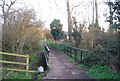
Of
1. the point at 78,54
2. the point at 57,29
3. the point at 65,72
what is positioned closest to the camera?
the point at 65,72

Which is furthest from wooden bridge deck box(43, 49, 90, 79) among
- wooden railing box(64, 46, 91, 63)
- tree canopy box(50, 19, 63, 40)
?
tree canopy box(50, 19, 63, 40)

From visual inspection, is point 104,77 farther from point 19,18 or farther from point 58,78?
point 19,18

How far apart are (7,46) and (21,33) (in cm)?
151

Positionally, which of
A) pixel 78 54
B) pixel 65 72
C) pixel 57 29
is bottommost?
pixel 65 72

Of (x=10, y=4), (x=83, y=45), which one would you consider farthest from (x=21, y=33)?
(x=10, y=4)

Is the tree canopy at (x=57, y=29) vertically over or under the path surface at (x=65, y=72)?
over

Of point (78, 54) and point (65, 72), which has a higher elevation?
point (78, 54)

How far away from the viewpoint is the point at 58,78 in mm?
5336

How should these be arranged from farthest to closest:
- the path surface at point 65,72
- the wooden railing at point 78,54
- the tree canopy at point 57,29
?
the tree canopy at point 57,29
the wooden railing at point 78,54
the path surface at point 65,72

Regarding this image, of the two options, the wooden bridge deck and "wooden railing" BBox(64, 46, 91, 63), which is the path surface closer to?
the wooden bridge deck

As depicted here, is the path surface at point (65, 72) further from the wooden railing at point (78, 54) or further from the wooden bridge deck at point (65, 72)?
the wooden railing at point (78, 54)

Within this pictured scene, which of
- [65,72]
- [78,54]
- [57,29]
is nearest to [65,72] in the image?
[65,72]

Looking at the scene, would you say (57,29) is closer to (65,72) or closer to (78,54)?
(78,54)

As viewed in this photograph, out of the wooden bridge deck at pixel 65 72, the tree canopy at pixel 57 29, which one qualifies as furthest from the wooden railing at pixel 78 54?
the tree canopy at pixel 57 29
